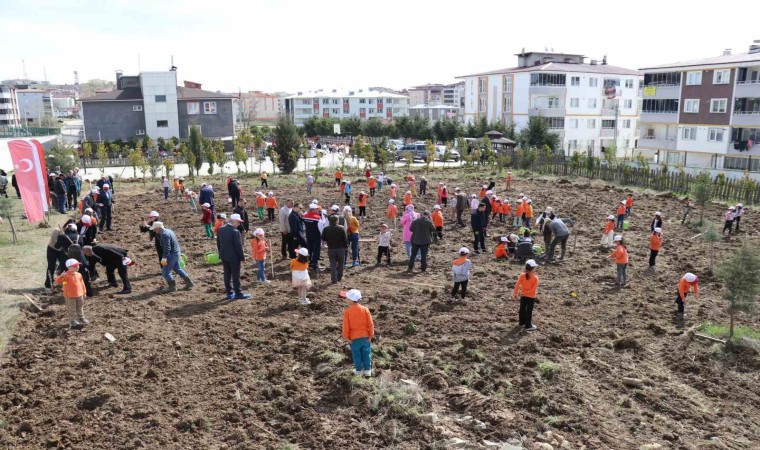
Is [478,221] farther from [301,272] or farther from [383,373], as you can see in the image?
[383,373]

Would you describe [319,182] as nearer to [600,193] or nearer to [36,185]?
[600,193]

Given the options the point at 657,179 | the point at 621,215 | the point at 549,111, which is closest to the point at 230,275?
the point at 621,215

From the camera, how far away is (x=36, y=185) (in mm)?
17578

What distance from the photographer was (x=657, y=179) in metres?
31.5

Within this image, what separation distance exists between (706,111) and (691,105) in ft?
4.78

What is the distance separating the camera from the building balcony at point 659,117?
47722 mm

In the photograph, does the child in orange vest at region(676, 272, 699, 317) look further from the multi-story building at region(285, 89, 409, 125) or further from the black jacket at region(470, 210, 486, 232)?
the multi-story building at region(285, 89, 409, 125)

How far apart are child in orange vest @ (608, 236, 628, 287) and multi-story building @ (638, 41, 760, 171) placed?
32711mm

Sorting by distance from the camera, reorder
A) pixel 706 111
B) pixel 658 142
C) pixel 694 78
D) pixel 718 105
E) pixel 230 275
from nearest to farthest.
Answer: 1. pixel 230 275
2. pixel 718 105
3. pixel 706 111
4. pixel 694 78
5. pixel 658 142

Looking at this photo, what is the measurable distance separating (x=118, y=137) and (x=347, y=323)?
58880 mm

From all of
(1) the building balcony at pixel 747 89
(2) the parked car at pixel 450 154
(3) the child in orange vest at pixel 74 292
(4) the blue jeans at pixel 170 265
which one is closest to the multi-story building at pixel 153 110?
(2) the parked car at pixel 450 154

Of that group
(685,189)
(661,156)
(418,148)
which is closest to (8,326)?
(685,189)

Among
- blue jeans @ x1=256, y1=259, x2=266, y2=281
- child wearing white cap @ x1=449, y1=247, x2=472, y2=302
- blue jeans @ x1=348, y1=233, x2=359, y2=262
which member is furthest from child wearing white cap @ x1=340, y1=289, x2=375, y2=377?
blue jeans @ x1=348, y1=233, x2=359, y2=262

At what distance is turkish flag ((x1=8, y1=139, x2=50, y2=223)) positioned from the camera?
17.0 meters
